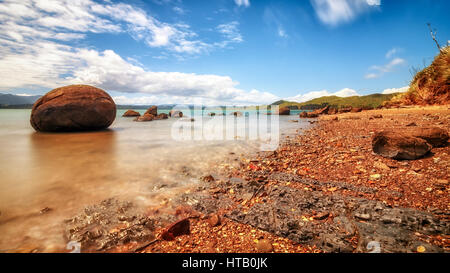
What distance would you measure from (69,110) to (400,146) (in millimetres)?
13377

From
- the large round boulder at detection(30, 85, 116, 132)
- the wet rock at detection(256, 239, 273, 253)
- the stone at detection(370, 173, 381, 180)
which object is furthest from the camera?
the large round boulder at detection(30, 85, 116, 132)

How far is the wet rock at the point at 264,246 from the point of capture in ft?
5.20

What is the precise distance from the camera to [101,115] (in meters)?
10.6

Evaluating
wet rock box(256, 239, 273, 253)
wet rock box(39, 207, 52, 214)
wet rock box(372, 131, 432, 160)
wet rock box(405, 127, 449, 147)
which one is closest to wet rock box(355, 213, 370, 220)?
wet rock box(256, 239, 273, 253)

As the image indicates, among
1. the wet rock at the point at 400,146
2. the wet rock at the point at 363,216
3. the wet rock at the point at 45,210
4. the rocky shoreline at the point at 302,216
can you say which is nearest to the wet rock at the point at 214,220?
the rocky shoreline at the point at 302,216

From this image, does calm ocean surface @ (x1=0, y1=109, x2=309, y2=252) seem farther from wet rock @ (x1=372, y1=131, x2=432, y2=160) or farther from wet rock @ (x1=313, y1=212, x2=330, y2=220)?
wet rock @ (x1=372, y1=131, x2=432, y2=160)

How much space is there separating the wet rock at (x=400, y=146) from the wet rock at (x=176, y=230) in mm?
3753

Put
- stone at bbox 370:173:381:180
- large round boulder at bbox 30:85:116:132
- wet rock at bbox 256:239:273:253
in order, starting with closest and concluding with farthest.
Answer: wet rock at bbox 256:239:273:253 < stone at bbox 370:173:381:180 < large round boulder at bbox 30:85:116:132

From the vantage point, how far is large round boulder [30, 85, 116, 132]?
376 inches

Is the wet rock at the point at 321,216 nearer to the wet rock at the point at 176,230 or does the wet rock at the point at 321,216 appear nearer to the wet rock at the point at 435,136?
the wet rock at the point at 176,230

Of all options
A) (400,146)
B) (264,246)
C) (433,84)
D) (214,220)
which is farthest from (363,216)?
(433,84)

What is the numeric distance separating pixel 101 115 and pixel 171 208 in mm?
10803

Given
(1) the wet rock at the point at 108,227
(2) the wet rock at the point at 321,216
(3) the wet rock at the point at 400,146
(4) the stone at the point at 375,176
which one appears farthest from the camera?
(3) the wet rock at the point at 400,146
